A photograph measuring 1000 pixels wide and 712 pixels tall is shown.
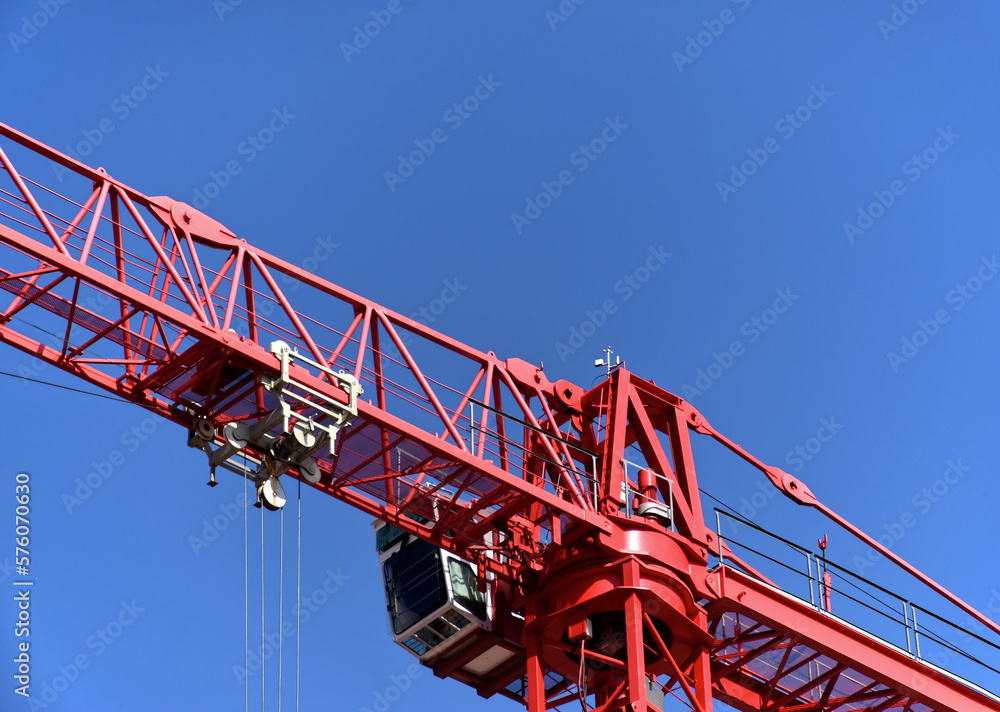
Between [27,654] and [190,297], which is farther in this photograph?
[27,654]

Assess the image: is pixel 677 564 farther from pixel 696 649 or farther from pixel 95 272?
pixel 95 272

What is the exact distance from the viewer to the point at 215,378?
34062mm

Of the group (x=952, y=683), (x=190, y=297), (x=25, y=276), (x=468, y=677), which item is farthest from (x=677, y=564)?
(x=25, y=276)

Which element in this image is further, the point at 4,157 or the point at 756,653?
the point at 756,653

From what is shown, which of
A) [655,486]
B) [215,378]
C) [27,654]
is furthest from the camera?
[655,486]

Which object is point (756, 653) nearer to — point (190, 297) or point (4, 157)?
point (190, 297)

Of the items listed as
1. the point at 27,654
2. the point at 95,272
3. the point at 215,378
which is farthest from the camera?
the point at 27,654

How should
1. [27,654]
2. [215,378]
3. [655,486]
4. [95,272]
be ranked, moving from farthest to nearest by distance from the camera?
1. [655,486]
2. [27,654]
3. [215,378]
4. [95,272]

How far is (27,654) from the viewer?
120 feet

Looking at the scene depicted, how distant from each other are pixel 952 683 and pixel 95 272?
21.5 meters

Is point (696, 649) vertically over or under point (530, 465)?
under

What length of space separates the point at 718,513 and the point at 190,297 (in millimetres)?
12906

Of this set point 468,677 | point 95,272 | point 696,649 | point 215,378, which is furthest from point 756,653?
point 95,272

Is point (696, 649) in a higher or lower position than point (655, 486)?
lower
